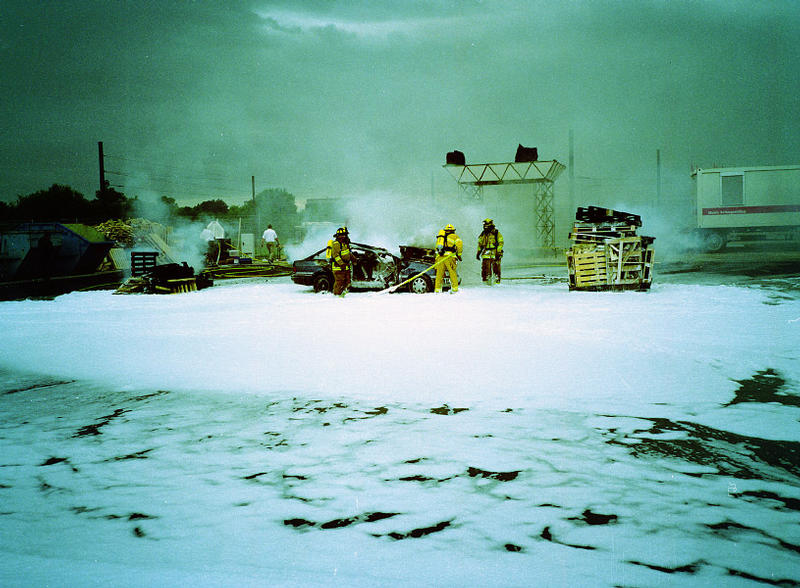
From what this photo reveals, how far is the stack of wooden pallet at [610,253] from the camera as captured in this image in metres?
14.0

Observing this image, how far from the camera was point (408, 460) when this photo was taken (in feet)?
12.3

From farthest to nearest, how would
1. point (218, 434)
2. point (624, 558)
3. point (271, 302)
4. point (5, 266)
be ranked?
point (5, 266) < point (271, 302) < point (218, 434) < point (624, 558)

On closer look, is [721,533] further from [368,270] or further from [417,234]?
[417,234]

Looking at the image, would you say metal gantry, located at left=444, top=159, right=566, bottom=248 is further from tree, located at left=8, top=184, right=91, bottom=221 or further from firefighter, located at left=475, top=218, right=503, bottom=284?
tree, located at left=8, top=184, right=91, bottom=221

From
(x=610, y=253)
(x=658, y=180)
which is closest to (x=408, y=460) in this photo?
(x=610, y=253)

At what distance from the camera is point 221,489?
11.0 feet

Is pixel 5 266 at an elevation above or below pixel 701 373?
above

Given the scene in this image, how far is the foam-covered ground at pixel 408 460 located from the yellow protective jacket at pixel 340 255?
233 inches

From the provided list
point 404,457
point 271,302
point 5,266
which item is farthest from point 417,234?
point 404,457

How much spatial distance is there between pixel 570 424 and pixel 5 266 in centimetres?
1818

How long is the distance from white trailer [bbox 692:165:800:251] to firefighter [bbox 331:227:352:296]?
69.0 ft

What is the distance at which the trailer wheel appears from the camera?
91.1 feet

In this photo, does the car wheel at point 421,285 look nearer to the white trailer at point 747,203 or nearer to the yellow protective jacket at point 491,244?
the yellow protective jacket at point 491,244

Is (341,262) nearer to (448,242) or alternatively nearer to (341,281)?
(341,281)
